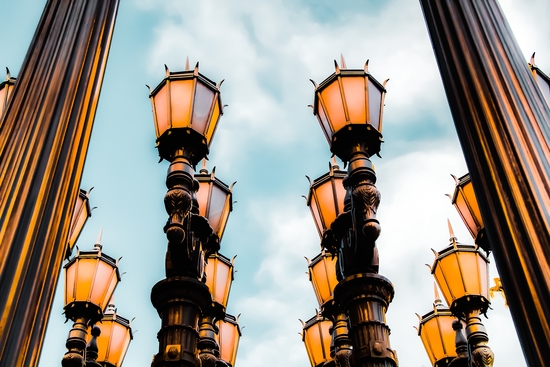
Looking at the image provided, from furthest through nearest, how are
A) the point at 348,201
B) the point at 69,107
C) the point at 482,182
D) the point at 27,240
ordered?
the point at 348,201 → the point at 69,107 → the point at 482,182 → the point at 27,240

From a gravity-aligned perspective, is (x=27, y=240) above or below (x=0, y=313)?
above

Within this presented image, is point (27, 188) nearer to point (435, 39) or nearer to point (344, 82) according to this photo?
point (435, 39)

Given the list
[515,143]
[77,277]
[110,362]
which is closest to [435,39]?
[515,143]

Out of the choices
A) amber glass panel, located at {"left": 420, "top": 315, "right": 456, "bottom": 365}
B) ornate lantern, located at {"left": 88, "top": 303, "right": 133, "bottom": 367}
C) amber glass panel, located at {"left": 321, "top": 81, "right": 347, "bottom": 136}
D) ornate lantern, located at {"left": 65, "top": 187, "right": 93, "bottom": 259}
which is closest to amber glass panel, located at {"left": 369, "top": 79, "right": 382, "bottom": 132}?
amber glass panel, located at {"left": 321, "top": 81, "right": 347, "bottom": 136}

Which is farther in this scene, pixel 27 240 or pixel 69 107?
pixel 69 107

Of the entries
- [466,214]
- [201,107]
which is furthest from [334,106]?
[466,214]

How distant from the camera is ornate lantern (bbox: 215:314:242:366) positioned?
7.47m

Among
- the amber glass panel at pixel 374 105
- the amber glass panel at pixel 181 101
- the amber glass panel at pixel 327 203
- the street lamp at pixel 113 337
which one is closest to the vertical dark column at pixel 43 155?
the amber glass panel at pixel 181 101

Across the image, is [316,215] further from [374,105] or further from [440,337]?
[440,337]

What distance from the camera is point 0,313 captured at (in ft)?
7.25

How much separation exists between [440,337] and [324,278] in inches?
64.0

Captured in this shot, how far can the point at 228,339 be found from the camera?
758cm

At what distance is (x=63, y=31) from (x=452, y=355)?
5.31m

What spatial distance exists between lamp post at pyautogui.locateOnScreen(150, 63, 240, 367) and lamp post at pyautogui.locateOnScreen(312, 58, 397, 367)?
993 millimetres
